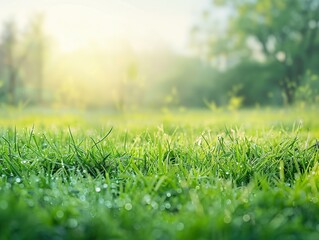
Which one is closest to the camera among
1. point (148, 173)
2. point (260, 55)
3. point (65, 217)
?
point (65, 217)

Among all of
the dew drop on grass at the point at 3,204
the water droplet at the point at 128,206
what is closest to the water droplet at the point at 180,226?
the water droplet at the point at 128,206

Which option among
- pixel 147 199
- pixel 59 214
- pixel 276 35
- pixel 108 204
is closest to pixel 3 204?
pixel 59 214

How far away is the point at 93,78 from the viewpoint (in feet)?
105

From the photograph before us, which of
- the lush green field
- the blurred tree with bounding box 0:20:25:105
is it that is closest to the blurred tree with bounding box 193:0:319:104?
the blurred tree with bounding box 0:20:25:105

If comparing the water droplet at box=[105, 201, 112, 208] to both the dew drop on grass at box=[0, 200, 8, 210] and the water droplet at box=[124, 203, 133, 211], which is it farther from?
the dew drop on grass at box=[0, 200, 8, 210]

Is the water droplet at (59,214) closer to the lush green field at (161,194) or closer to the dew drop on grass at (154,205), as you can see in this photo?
the lush green field at (161,194)

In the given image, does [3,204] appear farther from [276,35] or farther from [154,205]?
[276,35]

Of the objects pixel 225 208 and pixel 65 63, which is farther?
pixel 65 63

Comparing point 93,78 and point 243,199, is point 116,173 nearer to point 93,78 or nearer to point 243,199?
point 243,199

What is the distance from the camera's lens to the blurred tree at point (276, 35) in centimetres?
3019

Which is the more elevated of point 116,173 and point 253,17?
point 253,17

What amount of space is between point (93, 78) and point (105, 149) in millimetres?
29571

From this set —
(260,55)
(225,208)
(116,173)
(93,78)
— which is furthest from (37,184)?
(260,55)

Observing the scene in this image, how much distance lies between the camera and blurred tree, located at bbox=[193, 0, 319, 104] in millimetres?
30188
